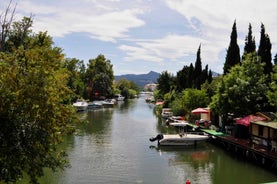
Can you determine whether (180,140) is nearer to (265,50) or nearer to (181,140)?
(181,140)

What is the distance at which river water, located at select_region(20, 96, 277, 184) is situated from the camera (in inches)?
965

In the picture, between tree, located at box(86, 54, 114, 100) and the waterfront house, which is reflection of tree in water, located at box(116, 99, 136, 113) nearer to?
tree, located at box(86, 54, 114, 100)

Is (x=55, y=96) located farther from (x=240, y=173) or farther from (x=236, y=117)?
(x=236, y=117)

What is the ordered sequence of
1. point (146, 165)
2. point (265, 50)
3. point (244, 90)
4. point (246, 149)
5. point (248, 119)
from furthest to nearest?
point (265, 50) → point (244, 90) → point (248, 119) → point (246, 149) → point (146, 165)

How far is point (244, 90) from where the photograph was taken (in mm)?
34875

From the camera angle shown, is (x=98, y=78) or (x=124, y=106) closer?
(x=124, y=106)

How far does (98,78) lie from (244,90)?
289 feet

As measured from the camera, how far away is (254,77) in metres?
35.6

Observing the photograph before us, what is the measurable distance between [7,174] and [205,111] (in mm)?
38632

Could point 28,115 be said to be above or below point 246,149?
above

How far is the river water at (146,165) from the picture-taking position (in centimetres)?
2452

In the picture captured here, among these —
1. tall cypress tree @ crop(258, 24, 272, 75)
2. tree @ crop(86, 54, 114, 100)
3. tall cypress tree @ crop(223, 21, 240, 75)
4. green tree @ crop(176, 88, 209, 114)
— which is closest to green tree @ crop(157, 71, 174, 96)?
tree @ crop(86, 54, 114, 100)

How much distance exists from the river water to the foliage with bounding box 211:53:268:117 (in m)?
4.70

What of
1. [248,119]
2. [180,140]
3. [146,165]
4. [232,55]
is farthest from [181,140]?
[232,55]
